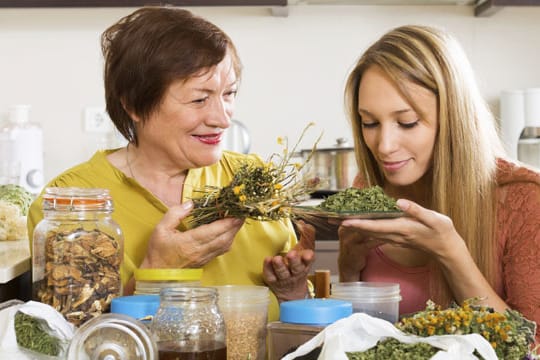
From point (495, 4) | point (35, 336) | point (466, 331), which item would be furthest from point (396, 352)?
point (495, 4)

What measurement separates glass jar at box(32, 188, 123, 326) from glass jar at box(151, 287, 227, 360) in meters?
0.23

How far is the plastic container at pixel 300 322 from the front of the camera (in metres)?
1.05

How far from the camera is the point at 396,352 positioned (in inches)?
37.6

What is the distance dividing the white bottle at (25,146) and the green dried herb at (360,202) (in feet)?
7.27

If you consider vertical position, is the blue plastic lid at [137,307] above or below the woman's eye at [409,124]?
below

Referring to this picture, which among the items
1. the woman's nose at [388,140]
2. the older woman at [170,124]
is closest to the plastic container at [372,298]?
the older woman at [170,124]

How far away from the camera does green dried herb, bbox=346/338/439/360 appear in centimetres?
95

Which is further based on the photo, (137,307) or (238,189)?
(238,189)

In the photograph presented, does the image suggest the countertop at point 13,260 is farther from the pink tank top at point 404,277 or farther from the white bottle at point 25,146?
the white bottle at point 25,146

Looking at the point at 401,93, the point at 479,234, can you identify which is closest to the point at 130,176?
the point at 401,93

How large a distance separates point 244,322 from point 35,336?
289 millimetres

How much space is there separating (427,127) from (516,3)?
1944 millimetres

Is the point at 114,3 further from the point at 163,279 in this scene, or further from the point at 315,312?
the point at 315,312

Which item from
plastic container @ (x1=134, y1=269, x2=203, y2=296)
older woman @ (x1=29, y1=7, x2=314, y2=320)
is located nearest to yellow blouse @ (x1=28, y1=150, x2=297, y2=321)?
older woman @ (x1=29, y1=7, x2=314, y2=320)
